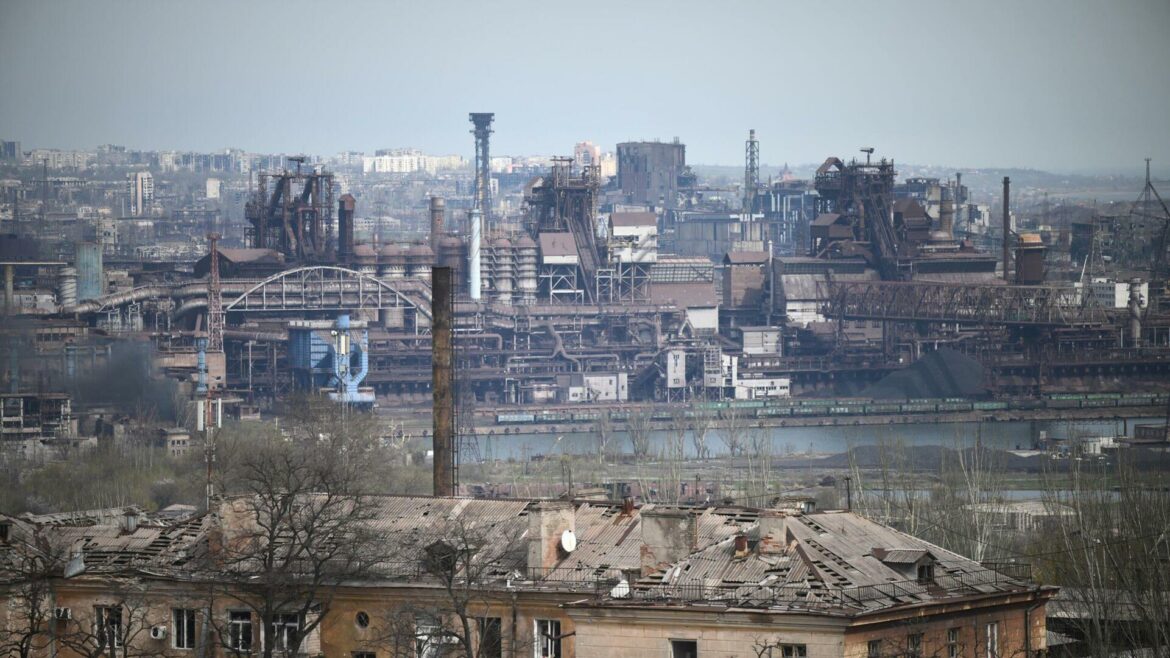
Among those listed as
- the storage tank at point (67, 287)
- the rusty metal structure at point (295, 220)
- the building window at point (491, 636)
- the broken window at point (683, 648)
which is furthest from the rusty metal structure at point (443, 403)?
the rusty metal structure at point (295, 220)

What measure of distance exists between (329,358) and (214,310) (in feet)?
24.7

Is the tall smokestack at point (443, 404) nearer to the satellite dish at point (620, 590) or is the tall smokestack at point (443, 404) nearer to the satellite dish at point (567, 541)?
the satellite dish at point (567, 541)

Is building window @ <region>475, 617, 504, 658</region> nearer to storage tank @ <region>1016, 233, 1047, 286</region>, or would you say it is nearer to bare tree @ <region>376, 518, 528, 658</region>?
bare tree @ <region>376, 518, 528, 658</region>

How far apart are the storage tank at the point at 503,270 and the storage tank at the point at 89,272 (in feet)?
58.3

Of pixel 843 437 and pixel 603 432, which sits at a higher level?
pixel 603 432

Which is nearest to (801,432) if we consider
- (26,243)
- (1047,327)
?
(1047,327)

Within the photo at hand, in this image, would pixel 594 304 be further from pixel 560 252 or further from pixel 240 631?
pixel 240 631

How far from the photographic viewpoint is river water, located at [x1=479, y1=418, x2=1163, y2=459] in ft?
319

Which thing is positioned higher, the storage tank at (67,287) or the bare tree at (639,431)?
the storage tank at (67,287)

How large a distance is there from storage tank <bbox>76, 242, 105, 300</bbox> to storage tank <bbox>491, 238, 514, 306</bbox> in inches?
700

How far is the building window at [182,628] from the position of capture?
26.5 m

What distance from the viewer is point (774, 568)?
2472 cm

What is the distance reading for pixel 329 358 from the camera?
111m

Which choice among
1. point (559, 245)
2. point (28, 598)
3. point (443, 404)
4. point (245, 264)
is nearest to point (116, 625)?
point (28, 598)
